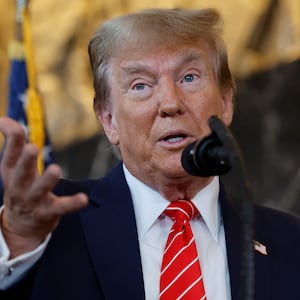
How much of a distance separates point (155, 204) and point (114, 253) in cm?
20

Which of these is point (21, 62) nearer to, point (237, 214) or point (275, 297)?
point (237, 214)

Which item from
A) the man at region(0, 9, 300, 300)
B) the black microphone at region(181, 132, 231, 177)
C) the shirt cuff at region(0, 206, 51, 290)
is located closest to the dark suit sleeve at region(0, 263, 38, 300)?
the shirt cuff at region(0, 206, 51, 290)

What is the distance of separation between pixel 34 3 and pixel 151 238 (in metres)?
2.38

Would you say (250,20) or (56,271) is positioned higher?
(56,271)

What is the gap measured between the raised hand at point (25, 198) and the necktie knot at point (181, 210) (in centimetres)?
53

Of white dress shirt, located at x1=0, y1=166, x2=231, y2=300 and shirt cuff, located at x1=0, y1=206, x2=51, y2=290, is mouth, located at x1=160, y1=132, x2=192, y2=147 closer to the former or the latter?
white dress shirt, located at x1=0, y1=166, x2=231, y2=300

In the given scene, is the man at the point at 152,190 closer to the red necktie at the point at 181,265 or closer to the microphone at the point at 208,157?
the red necktie at the point at 181,265

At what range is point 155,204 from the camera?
2332 mm

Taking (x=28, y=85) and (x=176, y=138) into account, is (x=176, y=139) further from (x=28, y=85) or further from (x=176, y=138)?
(x=28, y=85)

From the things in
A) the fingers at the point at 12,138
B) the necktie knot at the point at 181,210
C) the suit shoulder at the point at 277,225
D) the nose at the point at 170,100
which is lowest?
the suit shoulder at the point at 277,225

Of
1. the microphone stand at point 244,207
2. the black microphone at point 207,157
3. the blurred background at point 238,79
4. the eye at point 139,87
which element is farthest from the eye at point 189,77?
the blurred background at point 238,79

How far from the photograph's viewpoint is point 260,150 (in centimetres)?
436

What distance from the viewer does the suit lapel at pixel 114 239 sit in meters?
2.14

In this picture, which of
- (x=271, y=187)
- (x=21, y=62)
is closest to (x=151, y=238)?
(x=21, y=62)
